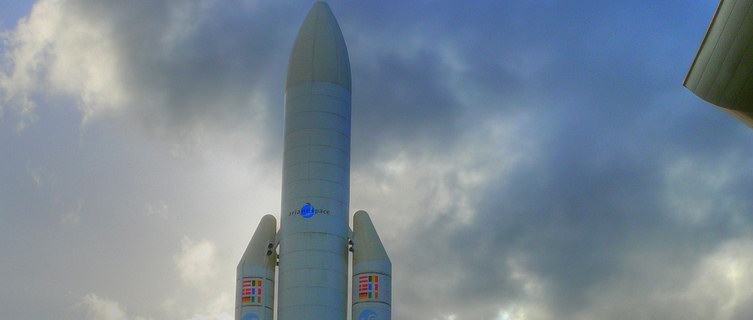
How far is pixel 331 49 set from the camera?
51438mm

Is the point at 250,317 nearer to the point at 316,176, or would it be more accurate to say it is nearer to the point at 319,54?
the point at 316,176

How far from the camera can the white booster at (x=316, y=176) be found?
45656mm

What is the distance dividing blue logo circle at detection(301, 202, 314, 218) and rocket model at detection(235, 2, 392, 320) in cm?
5

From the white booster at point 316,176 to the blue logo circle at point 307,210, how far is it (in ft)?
0.17

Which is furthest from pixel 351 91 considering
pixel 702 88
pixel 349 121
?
pixel 702 88

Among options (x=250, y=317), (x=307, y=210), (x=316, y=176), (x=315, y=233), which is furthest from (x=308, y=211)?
(x=250, y=317)

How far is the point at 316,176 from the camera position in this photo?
47.8 metres

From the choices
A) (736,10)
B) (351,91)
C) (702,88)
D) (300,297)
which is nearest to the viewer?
(736,10)

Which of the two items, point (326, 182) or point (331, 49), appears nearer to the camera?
point (326, 182)

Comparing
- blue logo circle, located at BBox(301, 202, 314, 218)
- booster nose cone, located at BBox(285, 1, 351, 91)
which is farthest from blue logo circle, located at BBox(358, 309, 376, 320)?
booster nose cone, located at BBox(285, 1, 351, 91)

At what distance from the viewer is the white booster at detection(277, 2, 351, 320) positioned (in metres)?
45.7

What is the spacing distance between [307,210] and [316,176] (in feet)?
6.19

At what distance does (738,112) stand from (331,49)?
75.1ft

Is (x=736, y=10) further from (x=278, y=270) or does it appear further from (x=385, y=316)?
(x=278, y=270)
